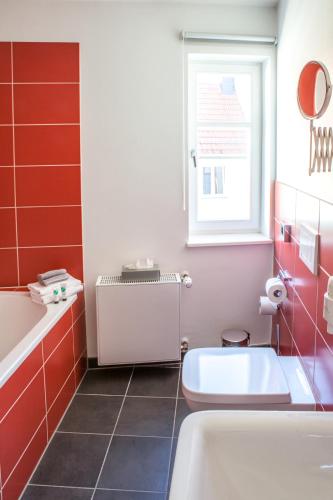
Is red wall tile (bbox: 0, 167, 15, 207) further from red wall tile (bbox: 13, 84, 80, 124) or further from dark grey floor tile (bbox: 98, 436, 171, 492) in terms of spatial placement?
dark grey floor tile (bbox: 98, 436, 171, 492)

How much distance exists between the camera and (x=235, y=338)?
277 centimetres

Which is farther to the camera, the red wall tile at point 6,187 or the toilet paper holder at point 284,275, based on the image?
the red wall tile at point 6,187

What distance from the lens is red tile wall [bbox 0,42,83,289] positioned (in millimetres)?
2637

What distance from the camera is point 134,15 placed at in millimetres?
2648

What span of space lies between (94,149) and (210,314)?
1280mm

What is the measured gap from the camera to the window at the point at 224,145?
290 cm

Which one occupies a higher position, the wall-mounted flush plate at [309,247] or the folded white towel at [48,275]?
the wall-mounted flush plate at [309,247]

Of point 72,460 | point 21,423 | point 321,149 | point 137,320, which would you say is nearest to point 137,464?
point 72,460

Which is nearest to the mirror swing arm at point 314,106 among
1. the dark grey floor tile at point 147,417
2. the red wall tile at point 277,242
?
the red wall tile at point 277,242

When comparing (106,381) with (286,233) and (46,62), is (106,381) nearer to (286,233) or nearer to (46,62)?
(286,233)

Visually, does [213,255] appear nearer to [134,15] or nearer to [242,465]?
[134,15]

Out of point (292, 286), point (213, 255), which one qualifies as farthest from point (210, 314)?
point (292, 286)

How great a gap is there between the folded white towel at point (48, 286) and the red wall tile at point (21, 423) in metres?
0.56

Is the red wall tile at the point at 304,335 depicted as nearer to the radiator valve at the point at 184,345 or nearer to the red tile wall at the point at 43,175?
the radiator valve at the point at 184,345
